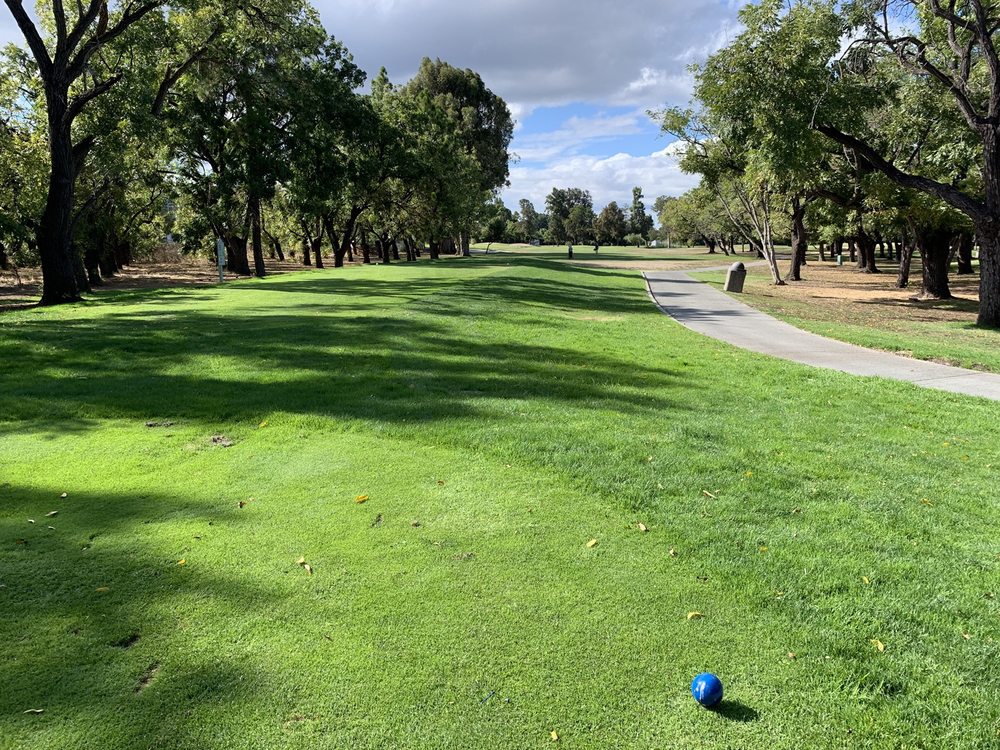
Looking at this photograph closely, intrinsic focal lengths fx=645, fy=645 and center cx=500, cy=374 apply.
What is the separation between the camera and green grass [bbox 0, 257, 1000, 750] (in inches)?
97.2

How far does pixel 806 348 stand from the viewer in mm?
12078

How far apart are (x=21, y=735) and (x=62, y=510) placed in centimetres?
211

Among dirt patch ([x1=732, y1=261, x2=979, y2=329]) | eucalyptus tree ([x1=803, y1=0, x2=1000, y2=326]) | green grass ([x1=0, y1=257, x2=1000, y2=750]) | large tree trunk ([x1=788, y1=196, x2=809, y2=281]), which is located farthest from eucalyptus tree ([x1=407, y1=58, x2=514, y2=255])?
green grass ([x1=0, y1=257, x2=1000, y2=750])

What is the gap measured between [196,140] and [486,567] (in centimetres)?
3137

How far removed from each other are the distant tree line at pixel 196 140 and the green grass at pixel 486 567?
12.9 m

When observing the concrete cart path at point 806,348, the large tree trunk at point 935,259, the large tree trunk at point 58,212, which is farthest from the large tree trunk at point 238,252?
the large tree trunk at point 935,259

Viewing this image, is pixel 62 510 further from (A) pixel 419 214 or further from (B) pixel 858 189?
(A) pixel 419 214

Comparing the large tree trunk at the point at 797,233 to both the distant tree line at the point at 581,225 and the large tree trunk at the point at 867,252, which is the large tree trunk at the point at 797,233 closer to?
the large tree trunk at the point at 867,252

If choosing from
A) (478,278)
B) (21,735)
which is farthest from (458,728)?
(478,278)

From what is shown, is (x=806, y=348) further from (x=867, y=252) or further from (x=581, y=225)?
(x=581, y=225)

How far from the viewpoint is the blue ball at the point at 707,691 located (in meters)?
2.49

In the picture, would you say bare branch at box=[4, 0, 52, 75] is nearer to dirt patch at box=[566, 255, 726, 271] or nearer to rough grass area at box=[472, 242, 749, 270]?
dirt patch at box=[566, 255, 726, 271]

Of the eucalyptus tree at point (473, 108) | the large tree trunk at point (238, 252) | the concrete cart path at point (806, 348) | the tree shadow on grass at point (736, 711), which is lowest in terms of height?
the tree shadow on grass at point (736, 711)

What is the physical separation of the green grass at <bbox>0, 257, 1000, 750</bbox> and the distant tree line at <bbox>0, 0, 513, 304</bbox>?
12.9 metres
